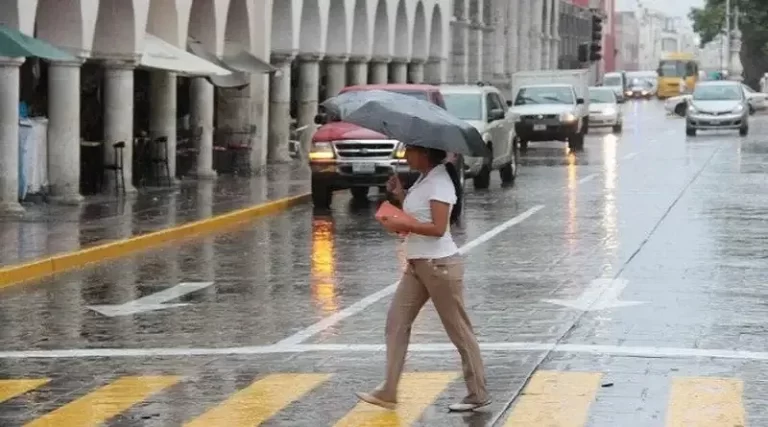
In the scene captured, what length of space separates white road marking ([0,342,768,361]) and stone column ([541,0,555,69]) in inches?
2912

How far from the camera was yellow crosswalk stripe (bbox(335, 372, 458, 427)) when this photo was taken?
1012cm

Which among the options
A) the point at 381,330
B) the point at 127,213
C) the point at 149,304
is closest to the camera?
the point at 381,330

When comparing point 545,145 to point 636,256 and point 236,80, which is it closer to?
point 236,80

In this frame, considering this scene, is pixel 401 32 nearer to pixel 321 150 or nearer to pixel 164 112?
pixel 164 112

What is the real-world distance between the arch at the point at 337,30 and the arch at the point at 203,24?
974 cm

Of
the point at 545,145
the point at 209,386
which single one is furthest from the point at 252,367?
the point at 545,145

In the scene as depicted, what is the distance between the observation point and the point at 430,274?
10320 mm

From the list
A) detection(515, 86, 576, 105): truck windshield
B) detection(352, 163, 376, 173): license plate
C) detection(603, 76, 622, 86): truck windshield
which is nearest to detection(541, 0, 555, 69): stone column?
detection(603, 76, 622, 86): truck windshield

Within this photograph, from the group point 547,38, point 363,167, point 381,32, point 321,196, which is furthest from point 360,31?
point 547,38

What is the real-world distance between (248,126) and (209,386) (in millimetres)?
25930

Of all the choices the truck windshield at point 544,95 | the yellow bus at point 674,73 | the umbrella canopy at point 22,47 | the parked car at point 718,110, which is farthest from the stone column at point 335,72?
the yellow bus at point 674,73

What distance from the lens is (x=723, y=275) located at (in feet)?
57.8

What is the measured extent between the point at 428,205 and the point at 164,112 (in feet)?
73.5

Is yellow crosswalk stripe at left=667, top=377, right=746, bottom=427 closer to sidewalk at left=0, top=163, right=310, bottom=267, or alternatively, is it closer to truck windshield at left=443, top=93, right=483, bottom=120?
sidewalk at left=0, top=163, right=310, bottom=267
